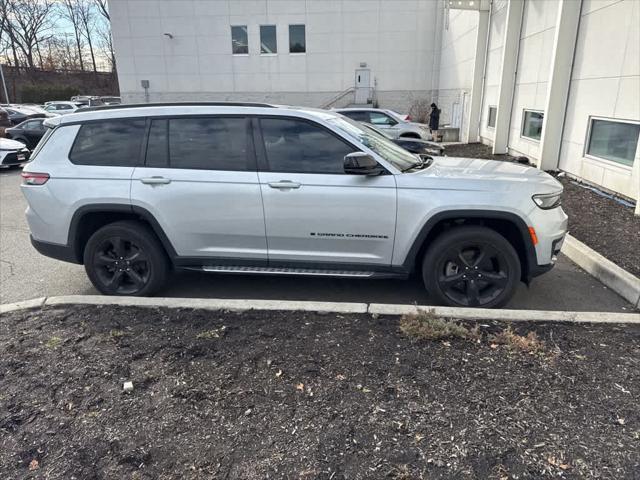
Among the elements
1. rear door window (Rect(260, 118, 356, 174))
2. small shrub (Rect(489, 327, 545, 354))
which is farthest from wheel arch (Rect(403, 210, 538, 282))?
rear door window (Rect(260, 118, 356, 174))

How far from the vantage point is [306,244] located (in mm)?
4109

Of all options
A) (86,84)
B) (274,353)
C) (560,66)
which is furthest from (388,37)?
(86,84)

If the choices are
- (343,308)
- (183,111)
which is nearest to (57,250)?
(183,111)

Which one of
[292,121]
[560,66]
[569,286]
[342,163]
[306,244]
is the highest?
[560,66]

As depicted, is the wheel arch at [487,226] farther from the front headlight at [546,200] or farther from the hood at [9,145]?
the hood at [9,145]

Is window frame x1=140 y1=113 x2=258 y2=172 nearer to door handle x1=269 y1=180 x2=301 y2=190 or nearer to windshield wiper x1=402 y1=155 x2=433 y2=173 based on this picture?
door handle x1=269 y1=180 x2=301 y2=190

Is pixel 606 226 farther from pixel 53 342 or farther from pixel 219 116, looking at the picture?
pixel 53 342

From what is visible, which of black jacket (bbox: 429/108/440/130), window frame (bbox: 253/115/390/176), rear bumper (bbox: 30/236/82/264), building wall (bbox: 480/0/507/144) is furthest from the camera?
black jacket (bbox: 429/108/440/130)

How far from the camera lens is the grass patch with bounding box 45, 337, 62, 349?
3.34 metres

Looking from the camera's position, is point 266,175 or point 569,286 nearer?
point 266,175

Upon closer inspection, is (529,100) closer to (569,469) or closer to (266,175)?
(266,175)

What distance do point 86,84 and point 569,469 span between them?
69.8 m

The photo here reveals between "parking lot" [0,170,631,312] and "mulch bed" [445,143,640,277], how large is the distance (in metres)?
0.45

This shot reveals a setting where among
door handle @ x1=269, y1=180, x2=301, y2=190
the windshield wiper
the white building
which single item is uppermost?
the white building
